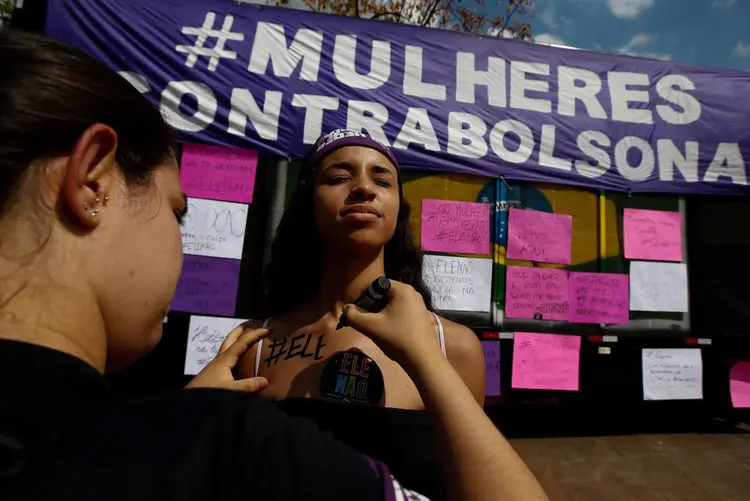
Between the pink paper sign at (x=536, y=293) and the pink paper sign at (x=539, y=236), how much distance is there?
107 millimetres

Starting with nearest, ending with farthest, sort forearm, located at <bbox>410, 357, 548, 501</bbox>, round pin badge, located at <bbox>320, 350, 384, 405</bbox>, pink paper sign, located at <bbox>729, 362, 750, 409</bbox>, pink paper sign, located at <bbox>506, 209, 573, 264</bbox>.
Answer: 1. forearm, located at <bbox>410, 357, 548, 501</bbox>
2. round pin badge, located at <bbox>320, 350, 384, 405</bbox>
3. pink paper sign, located at <bbox>506, 209, 573, 264</bbox>
4. pink paper sign, located at <bbox>729, 362, 750, 409</bbox>

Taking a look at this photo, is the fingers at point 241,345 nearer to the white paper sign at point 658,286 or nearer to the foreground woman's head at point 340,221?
the foreground woman's head at point 340,221

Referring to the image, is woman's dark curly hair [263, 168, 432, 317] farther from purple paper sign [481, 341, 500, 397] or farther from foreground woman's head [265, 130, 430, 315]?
purple paper sign [481, 341, 500, 397]

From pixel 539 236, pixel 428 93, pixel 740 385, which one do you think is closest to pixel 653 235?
pixel 539 236

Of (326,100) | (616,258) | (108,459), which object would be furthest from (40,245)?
(616,258)

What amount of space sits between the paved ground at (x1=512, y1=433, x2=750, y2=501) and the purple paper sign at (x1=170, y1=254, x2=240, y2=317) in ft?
8.01

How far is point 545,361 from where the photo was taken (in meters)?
3.07

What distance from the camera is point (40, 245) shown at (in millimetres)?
532

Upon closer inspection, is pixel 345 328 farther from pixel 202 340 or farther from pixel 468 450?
pixel 202 340

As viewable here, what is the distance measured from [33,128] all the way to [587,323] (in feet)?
11.2

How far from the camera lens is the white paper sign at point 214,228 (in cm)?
279

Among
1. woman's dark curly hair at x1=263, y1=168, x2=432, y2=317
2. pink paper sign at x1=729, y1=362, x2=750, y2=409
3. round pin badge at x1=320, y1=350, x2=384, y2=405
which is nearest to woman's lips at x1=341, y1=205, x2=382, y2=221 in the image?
woman's dark curly hair at x1=263, y1=168, x2=432, y2=317

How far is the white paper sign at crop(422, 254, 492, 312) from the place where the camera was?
298cm

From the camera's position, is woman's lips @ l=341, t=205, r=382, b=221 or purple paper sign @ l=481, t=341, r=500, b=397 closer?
woman's lips @ l=341, t=205, r=382, b=221
